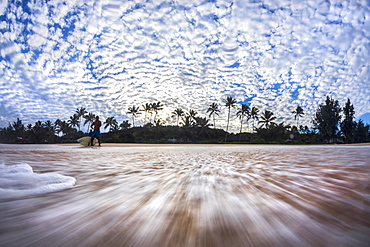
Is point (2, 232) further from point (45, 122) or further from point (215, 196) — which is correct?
point (45, 122)

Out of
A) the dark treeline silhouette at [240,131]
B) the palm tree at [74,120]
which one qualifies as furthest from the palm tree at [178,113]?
the palm tree at [74,120]

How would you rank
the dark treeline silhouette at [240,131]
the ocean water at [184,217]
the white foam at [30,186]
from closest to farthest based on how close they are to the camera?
the ocean water at [184,217] < the white foam at [30,186] < the dark treeline silhouette at [240,131]

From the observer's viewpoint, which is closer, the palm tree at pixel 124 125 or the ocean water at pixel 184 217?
the ocean water at pixel 184 217

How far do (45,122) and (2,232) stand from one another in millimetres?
71238

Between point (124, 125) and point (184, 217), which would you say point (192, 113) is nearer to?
point (124, 125)

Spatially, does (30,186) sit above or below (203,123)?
below

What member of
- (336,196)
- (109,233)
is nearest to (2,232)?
(109,233)

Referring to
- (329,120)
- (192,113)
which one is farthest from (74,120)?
(329,120)

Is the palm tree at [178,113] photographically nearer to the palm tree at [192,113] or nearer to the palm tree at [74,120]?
the palm tree at [192,113]

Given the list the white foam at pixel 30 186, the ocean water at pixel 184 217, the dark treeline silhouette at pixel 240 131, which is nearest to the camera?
the ocean water at pixel 184 217

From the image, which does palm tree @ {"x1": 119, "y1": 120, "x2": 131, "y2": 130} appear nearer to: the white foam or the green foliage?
the green foliage

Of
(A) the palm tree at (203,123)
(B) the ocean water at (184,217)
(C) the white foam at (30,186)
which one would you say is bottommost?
(C) the white foam at (30,186)

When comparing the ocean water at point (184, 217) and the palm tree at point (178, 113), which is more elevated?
the palm tree at point (178, 113)

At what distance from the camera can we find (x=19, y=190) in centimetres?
77
